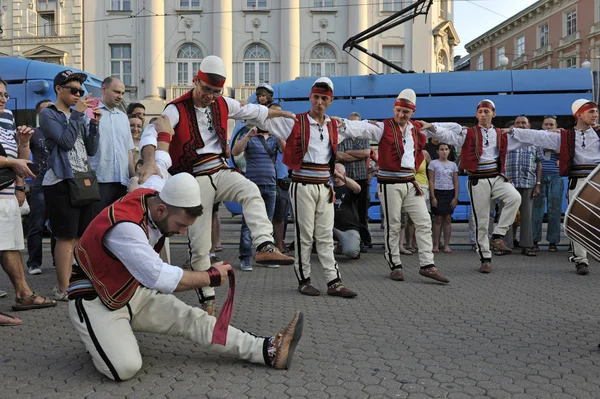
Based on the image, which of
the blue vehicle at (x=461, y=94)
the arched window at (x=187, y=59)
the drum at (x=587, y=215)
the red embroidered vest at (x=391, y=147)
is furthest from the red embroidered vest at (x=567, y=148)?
the arched window at (x=187, y=59)

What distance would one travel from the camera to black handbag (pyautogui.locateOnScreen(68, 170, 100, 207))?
19.7 feet

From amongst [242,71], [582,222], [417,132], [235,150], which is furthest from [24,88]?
[242,71]

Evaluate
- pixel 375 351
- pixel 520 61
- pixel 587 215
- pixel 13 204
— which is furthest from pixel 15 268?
pixel 520 61

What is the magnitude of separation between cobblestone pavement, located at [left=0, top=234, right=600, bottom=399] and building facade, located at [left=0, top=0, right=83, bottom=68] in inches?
1182

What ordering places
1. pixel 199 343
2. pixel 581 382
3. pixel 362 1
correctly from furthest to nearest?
pixel 362 1, pixel 199 343, pixel 581 382

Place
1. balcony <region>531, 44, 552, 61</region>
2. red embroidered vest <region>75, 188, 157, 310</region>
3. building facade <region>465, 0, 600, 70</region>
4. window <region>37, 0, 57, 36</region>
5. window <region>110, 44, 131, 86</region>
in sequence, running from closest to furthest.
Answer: red embroidered vest <region>75, 188, 157, 310</region> → window <region>110, 44, 131, 86</region> → window <region>37, 0, 57, 36</region> → building facade <region>465, 0, 600, 70</region> → balcony <region>531, 44, 552, 61</region>

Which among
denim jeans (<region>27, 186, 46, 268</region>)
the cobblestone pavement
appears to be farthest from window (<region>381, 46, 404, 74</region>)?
the cobblestone pavement

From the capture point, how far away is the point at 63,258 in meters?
6.05

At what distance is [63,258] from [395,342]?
3.32m

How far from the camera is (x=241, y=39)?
113ft

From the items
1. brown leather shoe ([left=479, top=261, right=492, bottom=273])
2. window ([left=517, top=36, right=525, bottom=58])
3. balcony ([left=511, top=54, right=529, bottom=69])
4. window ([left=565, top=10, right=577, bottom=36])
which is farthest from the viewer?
window ([left=517, top=36, right=525, bottom=58])

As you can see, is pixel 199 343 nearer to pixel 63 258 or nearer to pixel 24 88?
pixel 63 258

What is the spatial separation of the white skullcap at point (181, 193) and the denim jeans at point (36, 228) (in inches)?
205

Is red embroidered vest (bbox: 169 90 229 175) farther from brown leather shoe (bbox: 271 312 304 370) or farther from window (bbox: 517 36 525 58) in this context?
window (bbox: 517 36 525 58)
